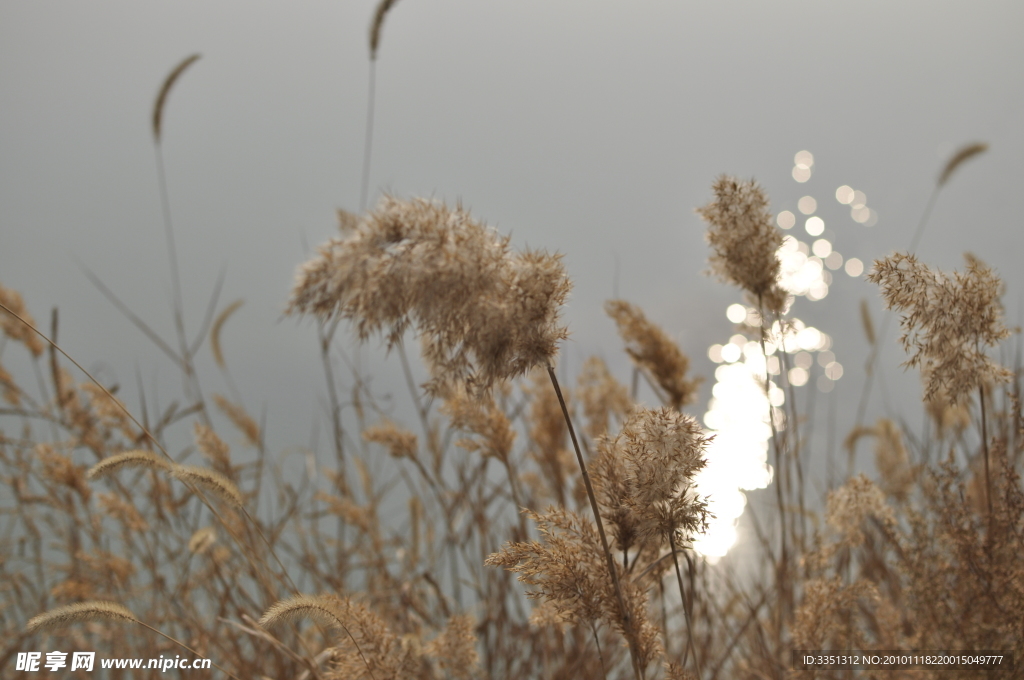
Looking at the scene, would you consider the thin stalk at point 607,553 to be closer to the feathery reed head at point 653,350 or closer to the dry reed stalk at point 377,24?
the feathery reed head at point 653,350

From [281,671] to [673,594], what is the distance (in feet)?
4.41

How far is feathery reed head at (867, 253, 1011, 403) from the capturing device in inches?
39.5

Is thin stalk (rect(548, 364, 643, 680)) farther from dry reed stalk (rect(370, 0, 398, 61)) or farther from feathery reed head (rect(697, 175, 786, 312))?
dry reed stalk (rect(370, 0, 398, 61))

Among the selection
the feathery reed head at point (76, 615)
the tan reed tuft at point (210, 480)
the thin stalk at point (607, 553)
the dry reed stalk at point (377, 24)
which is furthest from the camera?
the dry reed stalk at point (377, 24)

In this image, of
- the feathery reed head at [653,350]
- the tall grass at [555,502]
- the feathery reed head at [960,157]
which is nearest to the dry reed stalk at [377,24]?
the tall grass at [555,502]

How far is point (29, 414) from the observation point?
229 cm

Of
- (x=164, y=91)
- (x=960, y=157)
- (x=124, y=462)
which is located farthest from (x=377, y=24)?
(x=960, y=157)

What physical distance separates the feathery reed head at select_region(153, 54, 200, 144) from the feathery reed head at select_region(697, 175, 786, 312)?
2.10 meters

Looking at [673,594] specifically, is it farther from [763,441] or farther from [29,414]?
[29,414]

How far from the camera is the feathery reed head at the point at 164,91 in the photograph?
90.0 inches

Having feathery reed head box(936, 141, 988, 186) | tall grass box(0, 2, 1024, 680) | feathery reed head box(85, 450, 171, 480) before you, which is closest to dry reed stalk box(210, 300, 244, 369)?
tall grass box(0, 2, 1024, 680)

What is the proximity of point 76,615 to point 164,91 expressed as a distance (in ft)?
6.69

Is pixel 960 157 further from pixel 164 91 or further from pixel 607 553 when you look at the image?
pixel 164 91

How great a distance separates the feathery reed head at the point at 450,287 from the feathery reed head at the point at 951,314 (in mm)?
601
